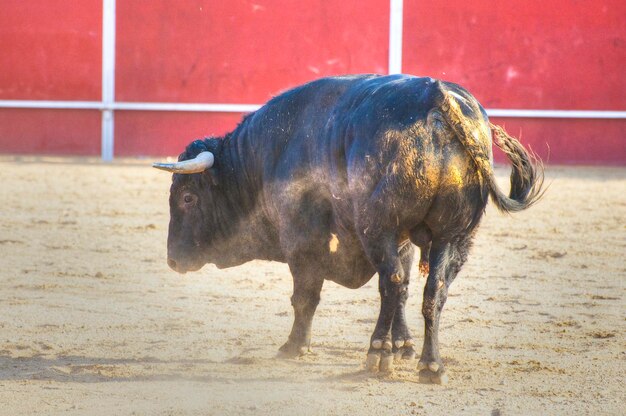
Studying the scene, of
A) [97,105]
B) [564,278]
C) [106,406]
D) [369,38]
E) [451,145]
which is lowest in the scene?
[106,406]

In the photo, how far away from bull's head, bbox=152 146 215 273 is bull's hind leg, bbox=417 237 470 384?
1.19 meters

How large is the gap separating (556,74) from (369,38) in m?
2.03

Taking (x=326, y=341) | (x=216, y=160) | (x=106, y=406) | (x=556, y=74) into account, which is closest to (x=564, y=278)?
(x=326, y=341)

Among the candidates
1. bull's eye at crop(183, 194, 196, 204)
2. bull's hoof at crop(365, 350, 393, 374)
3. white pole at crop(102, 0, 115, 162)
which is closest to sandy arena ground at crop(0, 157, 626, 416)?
bull's hoof at crop(365, 350, 393, 374)

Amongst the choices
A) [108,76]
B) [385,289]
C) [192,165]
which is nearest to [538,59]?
[108,76]

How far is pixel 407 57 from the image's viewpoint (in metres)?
11.8

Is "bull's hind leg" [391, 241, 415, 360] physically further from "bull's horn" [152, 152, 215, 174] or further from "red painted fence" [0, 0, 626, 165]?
"red painted fence" [0, 0, 626, 165]

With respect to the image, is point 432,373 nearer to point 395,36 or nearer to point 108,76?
point 395,36

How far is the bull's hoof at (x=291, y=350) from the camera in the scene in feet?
13.9

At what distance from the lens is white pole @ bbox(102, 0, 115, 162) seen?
11930 mm

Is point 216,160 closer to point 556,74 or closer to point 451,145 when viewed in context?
point 451,145

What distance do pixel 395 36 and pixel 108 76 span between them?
125 inches

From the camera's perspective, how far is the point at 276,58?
1181 cm

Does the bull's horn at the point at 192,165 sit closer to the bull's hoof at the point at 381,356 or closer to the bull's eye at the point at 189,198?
the bull's eye at the point at 189,198
